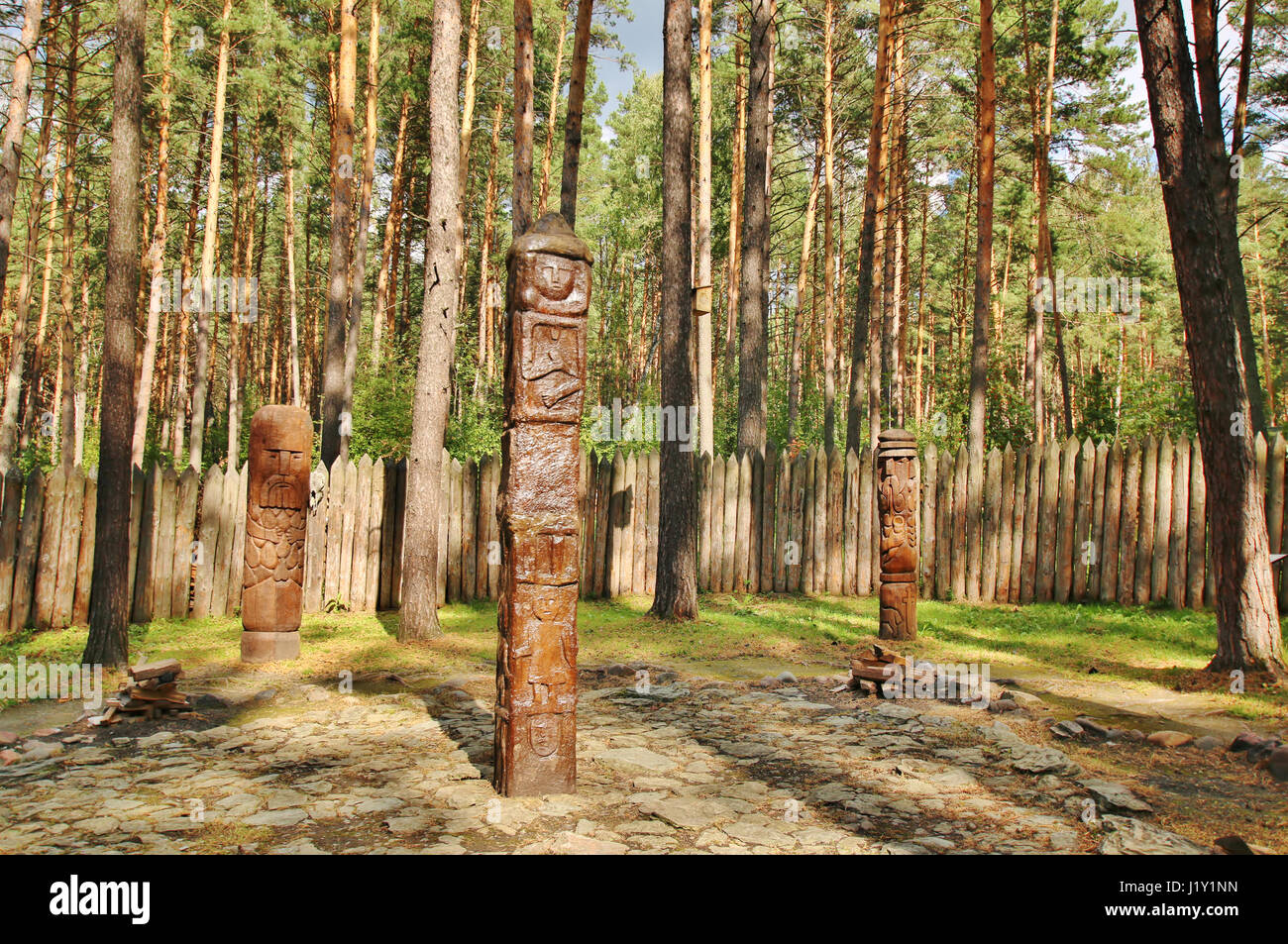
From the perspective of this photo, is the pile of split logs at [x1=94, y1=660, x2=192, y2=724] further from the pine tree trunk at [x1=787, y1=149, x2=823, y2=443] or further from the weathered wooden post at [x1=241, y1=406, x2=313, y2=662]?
the pine tree trunk at [x1=787, y1=149, x2=823, y2=443]

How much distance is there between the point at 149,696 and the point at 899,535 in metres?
6.95

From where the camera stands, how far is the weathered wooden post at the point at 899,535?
343 inches

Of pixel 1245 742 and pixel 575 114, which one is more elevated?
pixel 575 114

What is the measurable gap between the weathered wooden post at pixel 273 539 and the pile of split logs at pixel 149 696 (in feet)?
5.32

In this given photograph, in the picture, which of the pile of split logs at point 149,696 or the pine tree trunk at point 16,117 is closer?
the pile of split logs at point 149,696

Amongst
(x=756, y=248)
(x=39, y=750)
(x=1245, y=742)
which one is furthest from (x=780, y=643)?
(x=756, y=248)

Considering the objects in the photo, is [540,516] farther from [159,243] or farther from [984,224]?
[159,243]

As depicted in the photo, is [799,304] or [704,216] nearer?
[704,216]

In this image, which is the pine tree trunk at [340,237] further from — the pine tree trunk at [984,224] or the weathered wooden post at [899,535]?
the pine tree trunk at [984,224]

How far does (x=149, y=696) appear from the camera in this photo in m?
5.80

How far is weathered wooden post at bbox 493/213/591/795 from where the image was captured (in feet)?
13.8

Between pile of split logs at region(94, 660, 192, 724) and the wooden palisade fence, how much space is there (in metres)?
3.57

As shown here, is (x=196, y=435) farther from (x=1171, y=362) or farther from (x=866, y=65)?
(x=1171, y=362)

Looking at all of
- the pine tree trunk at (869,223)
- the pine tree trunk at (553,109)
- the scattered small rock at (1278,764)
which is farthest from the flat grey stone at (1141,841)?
the pine tree trunk at (553,109)
